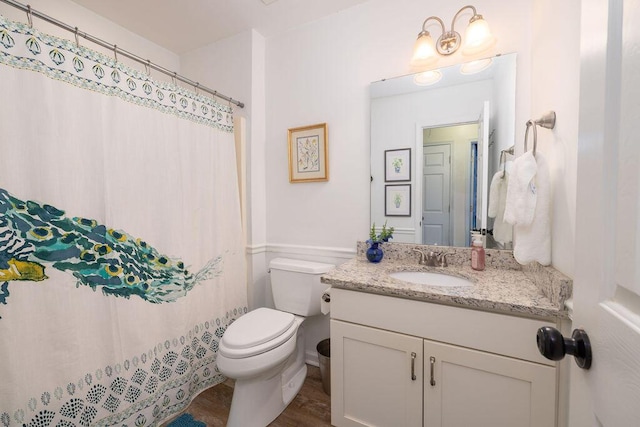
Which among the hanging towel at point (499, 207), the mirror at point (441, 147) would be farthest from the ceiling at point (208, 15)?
the hanging towel at point (499, 207)

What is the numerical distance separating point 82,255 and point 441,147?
189 centimetres

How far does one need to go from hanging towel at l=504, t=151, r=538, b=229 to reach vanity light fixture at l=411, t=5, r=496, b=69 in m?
0.70

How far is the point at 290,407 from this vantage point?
1563 mm

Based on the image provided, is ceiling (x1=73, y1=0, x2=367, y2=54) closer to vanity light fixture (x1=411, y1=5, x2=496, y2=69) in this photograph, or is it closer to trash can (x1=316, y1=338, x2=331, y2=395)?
vanity light fixture (x1=411, y1=5, x2=496, y2=69)

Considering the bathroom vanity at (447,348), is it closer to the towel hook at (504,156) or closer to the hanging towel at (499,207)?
the hanging towel at (499,207)

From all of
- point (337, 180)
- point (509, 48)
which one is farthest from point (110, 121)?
point (509, 48)

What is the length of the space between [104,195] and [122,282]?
43 cm

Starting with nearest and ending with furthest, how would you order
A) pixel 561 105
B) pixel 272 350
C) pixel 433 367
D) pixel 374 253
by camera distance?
pixel 561 105, pixel 433 367, pixel 272 350, pixel 374 253

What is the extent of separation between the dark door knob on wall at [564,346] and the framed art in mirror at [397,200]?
1.22m

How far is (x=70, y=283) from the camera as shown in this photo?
1.15 metres

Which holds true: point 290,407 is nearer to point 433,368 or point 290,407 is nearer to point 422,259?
point 433,368

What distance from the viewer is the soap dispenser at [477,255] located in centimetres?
137

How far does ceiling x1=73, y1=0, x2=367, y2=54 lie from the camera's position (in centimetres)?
172

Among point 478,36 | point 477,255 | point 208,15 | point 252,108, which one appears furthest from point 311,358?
point 208,15
